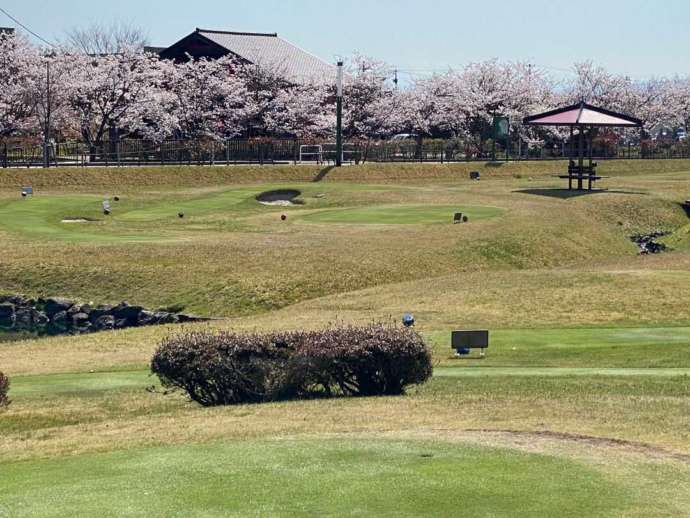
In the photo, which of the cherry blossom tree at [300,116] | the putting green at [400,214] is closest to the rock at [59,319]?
the putting green at [400,214]

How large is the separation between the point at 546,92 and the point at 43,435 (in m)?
111

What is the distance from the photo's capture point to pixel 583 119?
210ft

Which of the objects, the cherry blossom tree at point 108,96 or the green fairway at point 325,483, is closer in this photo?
the green fairway at point 325,483

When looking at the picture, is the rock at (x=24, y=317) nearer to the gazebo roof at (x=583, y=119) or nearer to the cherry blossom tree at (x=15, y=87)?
the gazebo roof at (x=583, y=119)

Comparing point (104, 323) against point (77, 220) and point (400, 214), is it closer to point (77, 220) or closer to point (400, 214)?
point (77, 220)

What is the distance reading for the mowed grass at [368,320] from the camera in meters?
11.3

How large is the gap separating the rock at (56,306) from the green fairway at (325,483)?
2395 cm

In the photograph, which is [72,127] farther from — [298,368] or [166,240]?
[298,368]

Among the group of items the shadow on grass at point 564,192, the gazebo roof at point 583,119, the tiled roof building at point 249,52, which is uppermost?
the tiled roof building at point 249,52

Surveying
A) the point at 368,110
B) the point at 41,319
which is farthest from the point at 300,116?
the point at 41,319

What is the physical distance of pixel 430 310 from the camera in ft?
103

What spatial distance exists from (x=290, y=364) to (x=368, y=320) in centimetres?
1151

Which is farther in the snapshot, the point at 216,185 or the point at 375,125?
the point at 375,125

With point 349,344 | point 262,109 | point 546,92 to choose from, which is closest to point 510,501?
point 349,344
